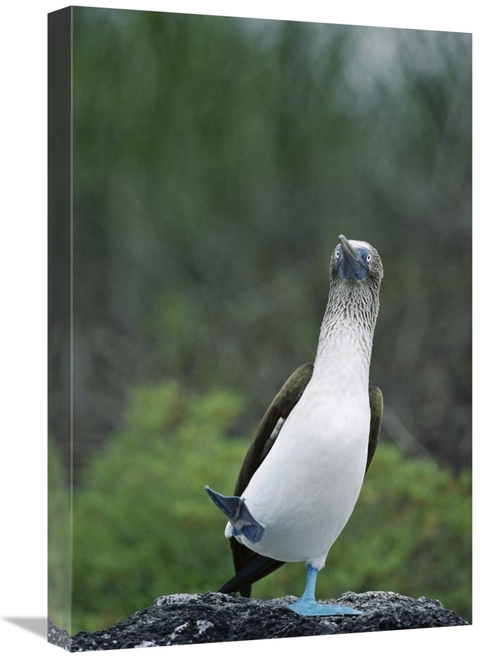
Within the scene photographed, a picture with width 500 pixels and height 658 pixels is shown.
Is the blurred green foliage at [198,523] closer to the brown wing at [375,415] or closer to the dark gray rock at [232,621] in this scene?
the dark gray rock at [232,621]

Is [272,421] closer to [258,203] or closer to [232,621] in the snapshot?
[232,621]

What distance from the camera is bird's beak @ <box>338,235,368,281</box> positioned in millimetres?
7086

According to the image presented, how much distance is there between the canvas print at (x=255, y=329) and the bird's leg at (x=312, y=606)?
0.04 feet

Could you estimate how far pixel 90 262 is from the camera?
6797mm

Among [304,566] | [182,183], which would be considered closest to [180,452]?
[304,566]

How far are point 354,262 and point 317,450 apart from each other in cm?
99

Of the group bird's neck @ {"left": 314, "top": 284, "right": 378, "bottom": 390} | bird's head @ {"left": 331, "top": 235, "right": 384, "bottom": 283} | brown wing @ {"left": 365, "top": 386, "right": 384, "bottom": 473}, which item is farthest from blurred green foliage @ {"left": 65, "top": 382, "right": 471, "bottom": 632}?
bird's head @ {"left": 331, "top": 235, "right": 384, "bottom": 283}

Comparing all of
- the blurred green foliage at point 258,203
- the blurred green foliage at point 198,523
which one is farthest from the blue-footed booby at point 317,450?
the blurred green foliage at point 258,203

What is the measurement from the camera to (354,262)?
7094 mm

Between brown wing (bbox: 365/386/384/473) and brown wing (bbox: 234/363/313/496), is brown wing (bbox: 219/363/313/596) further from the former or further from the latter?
brown wing (bbox: 365/386/384/473)

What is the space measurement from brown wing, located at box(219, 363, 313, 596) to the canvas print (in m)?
0.01

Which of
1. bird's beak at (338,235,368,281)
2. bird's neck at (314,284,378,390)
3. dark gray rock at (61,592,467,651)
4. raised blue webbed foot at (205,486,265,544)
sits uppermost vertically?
bird's beak at (338,235,368,281)

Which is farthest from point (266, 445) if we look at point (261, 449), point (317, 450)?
point (317, 450)

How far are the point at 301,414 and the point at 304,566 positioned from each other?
3.00ft
